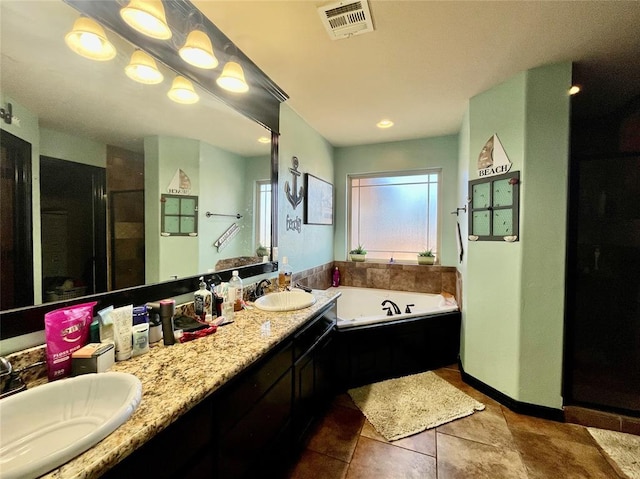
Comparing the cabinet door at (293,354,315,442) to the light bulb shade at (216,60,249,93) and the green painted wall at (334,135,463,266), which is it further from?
the green painted wall at (334,135,463,266)

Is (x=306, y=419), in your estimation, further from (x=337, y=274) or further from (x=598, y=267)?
(x=598, y=267)

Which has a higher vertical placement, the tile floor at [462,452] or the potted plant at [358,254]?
the potted plant at [358,254]


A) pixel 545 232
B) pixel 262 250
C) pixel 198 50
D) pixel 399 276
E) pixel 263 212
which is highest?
pixel 198 50

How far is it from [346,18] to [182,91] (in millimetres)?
960

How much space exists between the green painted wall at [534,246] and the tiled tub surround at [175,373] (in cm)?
160

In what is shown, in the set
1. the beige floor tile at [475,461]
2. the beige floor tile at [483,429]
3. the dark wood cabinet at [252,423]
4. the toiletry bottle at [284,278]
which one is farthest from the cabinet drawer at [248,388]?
the beige floor tile at [483,429]

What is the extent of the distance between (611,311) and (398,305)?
1745 millimetres

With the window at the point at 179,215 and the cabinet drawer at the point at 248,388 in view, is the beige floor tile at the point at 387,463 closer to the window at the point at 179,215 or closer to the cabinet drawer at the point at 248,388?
the cabinet drawer at the point at 248,388

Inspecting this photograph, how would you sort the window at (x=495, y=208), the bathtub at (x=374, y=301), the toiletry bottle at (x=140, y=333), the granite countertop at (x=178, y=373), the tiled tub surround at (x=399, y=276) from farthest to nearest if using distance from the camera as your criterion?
the tiled tub surround at (x=399, y=276) → the bathtub at (x=374, y=301) → the window at (x=495, y=208) → the toiletry bottle at (x=140, y=333) → the granite countertop at (x=178, y=373)

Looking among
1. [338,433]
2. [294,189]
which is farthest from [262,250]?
[338,433]

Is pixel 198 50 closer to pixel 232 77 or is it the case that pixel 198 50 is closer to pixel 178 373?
pixel 232 77

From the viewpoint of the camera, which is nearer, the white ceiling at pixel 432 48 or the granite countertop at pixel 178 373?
the granite countertop at pixel 178 373

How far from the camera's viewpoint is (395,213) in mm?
3520

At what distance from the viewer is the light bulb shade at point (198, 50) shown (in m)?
1.27
